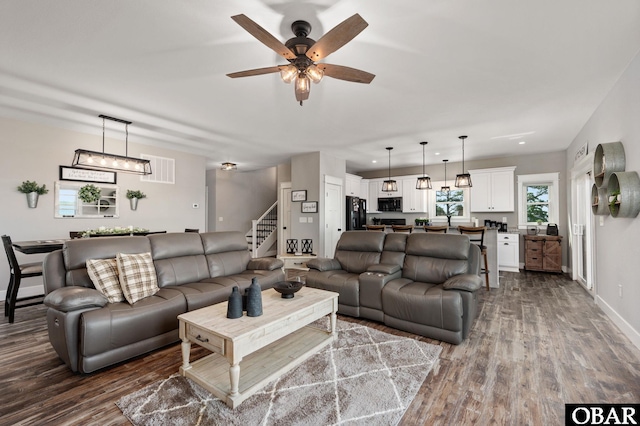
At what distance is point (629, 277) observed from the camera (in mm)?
2932

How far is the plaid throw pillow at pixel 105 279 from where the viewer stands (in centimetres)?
261

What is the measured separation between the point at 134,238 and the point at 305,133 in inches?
126

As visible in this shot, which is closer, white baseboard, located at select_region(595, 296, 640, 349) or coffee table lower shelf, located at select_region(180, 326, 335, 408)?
coffee table lower shelf, located at select_region(180, 326, 335, 408)

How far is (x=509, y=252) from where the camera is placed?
646cm

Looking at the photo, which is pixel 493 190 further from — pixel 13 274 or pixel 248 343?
pixel 13 274

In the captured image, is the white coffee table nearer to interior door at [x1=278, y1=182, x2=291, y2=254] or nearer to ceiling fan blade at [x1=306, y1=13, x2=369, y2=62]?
ceiling fan blade at [x1=306, y1=13, x2=369, y2=62]

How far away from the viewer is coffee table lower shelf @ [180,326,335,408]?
200 centimetres

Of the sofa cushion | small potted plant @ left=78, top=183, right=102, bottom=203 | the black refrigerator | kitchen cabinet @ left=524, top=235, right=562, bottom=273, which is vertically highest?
small potted plant @ left=78, top=183, right=102, bottom=203

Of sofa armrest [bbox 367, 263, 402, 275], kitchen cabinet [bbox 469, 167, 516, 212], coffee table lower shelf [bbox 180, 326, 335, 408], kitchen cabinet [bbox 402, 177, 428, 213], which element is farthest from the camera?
kitchen cabinet [bbox 402, 177, 428, 213]

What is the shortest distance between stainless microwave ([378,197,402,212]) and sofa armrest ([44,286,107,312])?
7191 millimetres

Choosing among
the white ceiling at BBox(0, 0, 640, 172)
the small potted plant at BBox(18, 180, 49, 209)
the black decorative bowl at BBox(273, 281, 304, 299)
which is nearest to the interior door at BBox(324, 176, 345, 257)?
the white ceiling at BBox(0, 0, 640, 172)

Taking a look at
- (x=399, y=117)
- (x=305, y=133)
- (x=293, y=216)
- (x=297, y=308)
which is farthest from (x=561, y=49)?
(x=293, y=216)

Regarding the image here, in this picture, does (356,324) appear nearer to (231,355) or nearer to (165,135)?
(231,355)

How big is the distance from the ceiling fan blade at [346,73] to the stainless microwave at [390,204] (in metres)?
6.23
